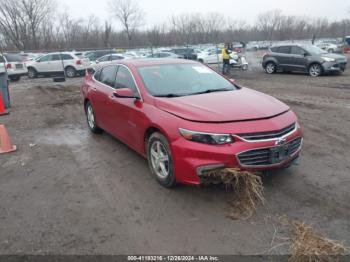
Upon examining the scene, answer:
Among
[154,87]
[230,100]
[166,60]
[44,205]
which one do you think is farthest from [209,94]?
[44,205]

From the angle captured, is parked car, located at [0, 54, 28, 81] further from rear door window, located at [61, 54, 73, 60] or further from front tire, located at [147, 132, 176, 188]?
front tire, located at [147, 132, 176, 188]

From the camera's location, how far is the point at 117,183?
4648 mm

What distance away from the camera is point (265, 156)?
151 inches

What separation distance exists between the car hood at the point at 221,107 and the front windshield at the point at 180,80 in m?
0.28

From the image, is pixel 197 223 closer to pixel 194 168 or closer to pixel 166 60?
pixel 194 168

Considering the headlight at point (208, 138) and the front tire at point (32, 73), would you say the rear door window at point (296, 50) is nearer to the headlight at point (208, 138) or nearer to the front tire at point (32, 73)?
the headlight at point (208, 138)

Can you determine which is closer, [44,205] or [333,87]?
[44,205]

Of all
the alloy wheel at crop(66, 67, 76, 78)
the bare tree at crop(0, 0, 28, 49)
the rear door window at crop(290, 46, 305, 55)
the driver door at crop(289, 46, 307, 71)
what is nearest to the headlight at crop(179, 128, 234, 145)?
the driver door at crop(289, 46, 307, 71)

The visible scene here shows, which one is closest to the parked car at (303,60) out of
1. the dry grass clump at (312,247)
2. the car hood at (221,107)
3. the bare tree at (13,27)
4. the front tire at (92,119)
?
the front tire at (92,119)

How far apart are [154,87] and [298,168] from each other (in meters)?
2.42

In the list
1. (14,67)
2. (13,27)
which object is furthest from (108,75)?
(13,27)

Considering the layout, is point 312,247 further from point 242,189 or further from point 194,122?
point 194,122

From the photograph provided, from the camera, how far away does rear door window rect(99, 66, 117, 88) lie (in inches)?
233

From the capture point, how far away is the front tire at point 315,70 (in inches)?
669
